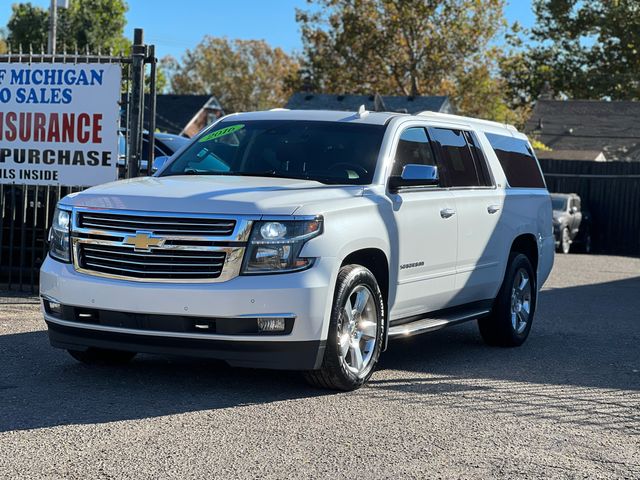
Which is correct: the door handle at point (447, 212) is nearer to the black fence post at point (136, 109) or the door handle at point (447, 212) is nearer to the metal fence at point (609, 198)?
the black fence post at point (136, 109)

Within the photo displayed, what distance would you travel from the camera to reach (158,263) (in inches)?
269

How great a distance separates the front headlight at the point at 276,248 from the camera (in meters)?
6.71

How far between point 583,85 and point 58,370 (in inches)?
2200

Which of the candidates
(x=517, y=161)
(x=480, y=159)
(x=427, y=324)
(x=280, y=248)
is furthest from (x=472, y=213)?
(x=280, y=248)

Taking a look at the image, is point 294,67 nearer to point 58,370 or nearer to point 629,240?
point 629,240

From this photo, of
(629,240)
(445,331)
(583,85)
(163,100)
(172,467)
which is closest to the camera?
(172,467)

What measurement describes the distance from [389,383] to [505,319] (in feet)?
7.56

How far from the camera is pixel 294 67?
9900cm

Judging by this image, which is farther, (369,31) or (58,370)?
(369,31)

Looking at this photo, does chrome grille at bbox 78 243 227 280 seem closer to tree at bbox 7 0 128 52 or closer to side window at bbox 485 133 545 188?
side window at bbox 485 133 545 188

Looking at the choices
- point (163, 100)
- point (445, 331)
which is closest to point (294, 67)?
point (163, 100)

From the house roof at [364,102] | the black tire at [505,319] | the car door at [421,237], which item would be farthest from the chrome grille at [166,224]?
the house roof at [364,102]

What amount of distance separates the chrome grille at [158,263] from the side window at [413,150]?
1.90 m

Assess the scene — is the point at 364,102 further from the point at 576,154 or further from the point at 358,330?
the point at 358,330
